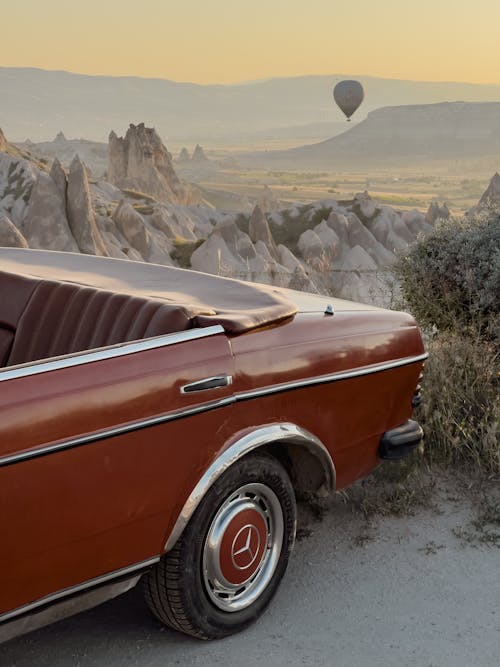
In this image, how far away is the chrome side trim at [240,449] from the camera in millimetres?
3006

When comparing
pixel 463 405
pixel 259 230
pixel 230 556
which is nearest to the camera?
pixel 230 556

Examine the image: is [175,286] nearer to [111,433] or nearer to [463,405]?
[111,433]

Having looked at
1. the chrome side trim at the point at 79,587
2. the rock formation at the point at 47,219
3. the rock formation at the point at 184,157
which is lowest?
the rock formation at the point at 184,157

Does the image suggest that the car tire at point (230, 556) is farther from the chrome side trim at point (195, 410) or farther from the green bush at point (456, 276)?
the green bush at point (456, 276)

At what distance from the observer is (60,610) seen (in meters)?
2.78

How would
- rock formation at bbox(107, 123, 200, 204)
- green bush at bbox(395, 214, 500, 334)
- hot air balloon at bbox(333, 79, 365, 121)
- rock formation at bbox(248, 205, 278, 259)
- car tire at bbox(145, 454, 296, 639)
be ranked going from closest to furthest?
car tire at bbox(145, 454, 296, 639) → green bush at bbox(395, 214, 500, 334) → rock formation at bbox(248, 205, 278, 259) → rock formation at bbox(107, 123, 200, 204) → hot air balloon at bbox(333, 79, 365, 121)

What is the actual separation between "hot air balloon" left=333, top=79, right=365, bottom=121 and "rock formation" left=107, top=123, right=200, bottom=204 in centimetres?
1699

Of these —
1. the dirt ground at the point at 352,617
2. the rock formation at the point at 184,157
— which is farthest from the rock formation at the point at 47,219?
the rock formation at the point at 184,157

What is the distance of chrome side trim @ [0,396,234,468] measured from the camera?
2.53 m

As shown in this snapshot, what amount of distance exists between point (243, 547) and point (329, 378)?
71cm

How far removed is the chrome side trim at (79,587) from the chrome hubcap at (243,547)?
0.28m

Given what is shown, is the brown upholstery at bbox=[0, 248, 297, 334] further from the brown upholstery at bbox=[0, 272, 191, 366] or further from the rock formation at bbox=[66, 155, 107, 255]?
the rock formation at bbox=[66, 155, 107, 255]

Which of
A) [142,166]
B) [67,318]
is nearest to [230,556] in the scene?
[67,318]

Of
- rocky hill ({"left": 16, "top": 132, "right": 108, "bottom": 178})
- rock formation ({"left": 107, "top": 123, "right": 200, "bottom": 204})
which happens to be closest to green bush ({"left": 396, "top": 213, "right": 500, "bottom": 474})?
rock formation ({"left": 107, "top": 123, "right": 200, "bottom": 204})
